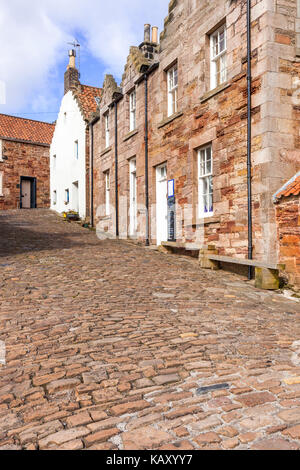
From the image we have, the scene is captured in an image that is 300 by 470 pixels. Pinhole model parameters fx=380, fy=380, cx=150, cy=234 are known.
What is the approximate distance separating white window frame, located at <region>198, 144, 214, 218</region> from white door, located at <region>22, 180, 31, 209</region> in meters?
23.1

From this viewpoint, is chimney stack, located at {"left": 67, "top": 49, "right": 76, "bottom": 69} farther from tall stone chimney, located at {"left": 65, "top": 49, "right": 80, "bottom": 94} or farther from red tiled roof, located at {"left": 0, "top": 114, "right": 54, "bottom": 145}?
red tiled roof, located at {"left": 0, "top": 114, "right": 54, "bottom": 145}

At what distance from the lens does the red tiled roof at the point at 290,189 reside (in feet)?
26.1

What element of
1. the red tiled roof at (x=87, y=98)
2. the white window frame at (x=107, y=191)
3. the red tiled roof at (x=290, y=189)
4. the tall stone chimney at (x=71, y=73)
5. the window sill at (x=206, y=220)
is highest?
the tall stone chimney at (x=71, y=73)

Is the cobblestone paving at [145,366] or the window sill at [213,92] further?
the window sill at [213,92]

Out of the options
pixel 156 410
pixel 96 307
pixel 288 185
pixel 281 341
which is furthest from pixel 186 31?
pixel 156 410

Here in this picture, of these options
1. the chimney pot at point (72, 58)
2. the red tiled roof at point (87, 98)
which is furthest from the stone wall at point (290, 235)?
the chimney pot at point (72, 58)

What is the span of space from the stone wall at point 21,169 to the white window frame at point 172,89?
20.4 meters

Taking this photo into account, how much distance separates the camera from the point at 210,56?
36.4 feet

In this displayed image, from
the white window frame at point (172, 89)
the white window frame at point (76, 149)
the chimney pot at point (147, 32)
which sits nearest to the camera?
the white window frame at point (172, 89)

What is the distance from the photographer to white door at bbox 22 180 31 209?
31.4 metres

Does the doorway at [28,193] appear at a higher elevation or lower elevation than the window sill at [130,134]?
lower

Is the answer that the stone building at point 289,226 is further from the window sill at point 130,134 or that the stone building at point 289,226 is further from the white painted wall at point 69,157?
the white painted wall at point 69,157

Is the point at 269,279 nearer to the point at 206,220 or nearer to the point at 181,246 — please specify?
the point at 206,220

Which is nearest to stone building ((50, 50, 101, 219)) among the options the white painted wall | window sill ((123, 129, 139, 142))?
the white painted wall
